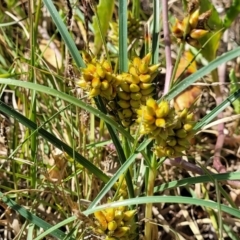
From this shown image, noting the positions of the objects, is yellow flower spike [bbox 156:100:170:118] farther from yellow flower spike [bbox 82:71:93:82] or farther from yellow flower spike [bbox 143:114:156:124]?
yellow flower spike [bbox 82:71:93:82]

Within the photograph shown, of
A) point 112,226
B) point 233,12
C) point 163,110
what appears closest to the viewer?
point 163,110

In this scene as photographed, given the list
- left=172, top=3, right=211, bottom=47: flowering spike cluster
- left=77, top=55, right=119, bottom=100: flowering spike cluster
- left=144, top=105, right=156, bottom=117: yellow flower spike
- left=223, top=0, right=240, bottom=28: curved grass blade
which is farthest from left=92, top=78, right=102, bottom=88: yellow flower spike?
left=223, top=0, right=240, bottom=28: curved grass blade

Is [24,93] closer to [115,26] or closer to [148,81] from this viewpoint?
[115,26]

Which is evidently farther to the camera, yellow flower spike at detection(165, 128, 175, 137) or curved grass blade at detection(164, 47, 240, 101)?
curved grass blade at detection(164, 47, 240, 101)

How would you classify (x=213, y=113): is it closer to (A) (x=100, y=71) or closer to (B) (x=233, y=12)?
(A) (x=100, y=71)

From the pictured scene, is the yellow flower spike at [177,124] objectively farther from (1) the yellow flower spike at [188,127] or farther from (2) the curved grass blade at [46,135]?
(2) the curved grass blade at [46,135]

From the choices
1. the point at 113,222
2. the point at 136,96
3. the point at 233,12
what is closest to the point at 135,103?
the point at 136,96
